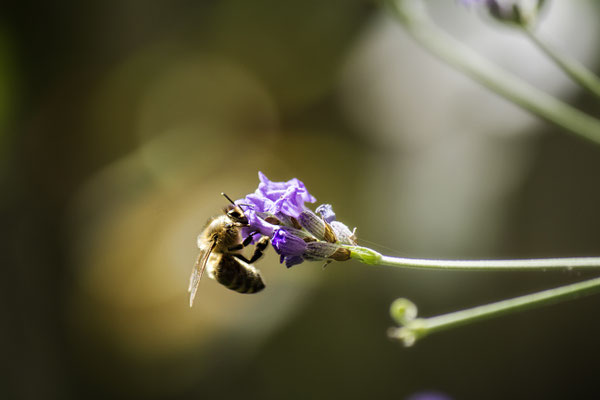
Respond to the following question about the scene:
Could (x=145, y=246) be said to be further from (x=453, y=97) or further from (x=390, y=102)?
(x=453, y=97)

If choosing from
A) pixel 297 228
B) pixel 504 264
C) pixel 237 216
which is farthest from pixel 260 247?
pixel 504 264

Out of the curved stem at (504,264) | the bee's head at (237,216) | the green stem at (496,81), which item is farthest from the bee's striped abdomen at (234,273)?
the green stem at (496,81)

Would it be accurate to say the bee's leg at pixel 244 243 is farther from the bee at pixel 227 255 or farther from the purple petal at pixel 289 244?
the purple petal at pixel 289 244

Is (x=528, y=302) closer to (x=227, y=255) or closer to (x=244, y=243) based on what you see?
(x=244, y=243)

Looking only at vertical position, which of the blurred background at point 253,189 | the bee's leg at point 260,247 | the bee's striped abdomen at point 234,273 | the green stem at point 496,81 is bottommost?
the bee's striped abdomen at point 234,273

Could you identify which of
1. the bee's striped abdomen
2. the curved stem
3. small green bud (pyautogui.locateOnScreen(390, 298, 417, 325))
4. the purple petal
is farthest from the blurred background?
the curved stem

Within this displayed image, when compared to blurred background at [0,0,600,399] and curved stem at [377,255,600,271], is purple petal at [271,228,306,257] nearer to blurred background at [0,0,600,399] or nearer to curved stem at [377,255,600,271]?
curved stem at [377,255,600,271]
